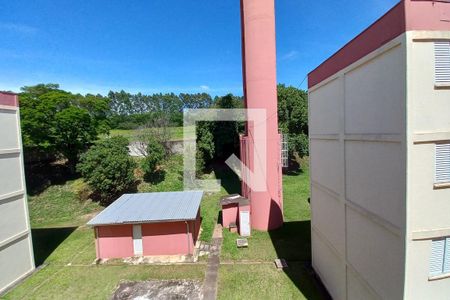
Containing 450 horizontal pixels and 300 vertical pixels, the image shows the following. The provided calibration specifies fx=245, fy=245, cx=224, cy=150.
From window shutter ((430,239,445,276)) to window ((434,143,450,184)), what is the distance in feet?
4.01

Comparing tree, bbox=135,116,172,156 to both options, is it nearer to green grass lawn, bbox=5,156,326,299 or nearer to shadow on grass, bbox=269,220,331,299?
green grass lawn, bbox=5,156,326,299

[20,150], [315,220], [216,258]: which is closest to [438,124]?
[315,220]

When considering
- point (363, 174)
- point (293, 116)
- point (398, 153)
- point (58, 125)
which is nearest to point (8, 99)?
point (58, 125)

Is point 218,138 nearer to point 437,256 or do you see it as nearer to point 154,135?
point 154,135

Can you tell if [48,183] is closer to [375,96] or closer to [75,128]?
[75,128]

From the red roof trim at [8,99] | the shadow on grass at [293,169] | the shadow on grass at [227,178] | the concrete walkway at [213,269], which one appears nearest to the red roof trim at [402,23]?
the concrete walkway at [213,269]

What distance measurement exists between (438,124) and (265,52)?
960 centimetres

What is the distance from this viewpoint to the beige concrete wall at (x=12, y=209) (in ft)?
30.2

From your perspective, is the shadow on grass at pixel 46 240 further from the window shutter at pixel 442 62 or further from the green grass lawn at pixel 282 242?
the window shutter at pixel 442 62

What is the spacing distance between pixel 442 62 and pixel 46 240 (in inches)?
707

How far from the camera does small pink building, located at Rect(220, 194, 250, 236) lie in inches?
503

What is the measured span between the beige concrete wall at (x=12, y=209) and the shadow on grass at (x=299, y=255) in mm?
10580

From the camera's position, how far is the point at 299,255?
1075cm

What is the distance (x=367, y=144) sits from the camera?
5660mm
